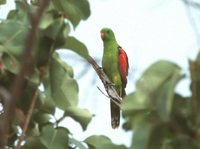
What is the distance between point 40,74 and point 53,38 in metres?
0.11

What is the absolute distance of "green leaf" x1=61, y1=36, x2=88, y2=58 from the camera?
Answer: 5.83 ft

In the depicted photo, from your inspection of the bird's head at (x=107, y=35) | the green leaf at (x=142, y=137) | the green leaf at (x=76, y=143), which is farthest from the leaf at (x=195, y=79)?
the bird's head at (x=107, y=35)

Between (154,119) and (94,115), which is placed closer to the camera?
(154,119)

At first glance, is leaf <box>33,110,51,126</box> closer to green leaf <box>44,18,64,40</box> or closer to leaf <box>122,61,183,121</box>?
green leaf <box>44,18,64,40</box>

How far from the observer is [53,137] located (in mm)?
1718

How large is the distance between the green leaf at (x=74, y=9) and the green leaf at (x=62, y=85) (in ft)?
0.48

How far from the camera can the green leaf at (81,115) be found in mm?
1769

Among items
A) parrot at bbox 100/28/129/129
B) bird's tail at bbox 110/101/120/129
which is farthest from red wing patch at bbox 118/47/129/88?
bird's tail at bbox 110/101/120/129

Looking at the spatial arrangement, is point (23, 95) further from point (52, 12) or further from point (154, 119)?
point (154, 119)

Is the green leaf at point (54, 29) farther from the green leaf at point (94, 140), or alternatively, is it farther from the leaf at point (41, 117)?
the green leaf at point (94, 140)

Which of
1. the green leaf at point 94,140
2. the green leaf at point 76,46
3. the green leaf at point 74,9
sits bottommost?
the green leaf at point 94,140

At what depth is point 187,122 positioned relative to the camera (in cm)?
124

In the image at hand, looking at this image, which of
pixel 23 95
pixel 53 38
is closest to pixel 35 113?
pixel 23 95

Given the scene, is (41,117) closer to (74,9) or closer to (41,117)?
(41,117)
